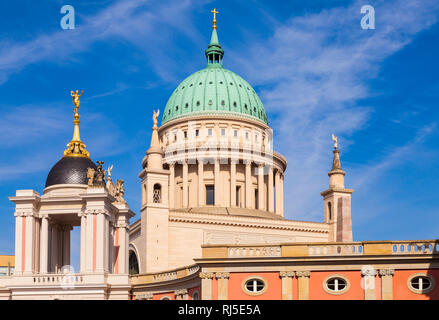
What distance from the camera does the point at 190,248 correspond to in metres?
86.1

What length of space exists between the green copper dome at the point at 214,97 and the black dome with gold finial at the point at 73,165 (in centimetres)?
4207

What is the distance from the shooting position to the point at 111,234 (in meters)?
62.0

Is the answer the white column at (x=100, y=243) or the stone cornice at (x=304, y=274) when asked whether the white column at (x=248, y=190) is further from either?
Result: the stone cornice at (x=304, y=274)

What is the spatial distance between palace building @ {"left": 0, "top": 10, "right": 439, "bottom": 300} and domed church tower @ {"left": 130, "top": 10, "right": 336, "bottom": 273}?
0.76ft

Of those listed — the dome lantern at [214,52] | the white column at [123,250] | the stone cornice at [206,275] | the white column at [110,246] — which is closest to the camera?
the stone cornice at [206,275]

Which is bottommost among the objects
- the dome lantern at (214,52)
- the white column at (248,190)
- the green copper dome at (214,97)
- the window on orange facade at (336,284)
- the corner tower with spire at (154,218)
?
the window on orange facade at (336,284)

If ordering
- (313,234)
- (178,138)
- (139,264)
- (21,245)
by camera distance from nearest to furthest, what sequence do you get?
(21,245) → (139,264) → (313,234) → (178,138)

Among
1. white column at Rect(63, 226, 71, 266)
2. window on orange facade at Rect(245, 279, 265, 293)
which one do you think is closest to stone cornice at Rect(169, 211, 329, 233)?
white column at Rect(63, 226, 71, 266)

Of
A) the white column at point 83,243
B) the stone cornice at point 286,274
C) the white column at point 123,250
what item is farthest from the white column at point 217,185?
the stone cornice at point 286,274

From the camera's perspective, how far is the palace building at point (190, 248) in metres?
51.1

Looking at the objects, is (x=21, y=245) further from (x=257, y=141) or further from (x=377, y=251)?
(x=257, y=141)

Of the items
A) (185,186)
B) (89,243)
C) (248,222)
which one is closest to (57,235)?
(89,243)
